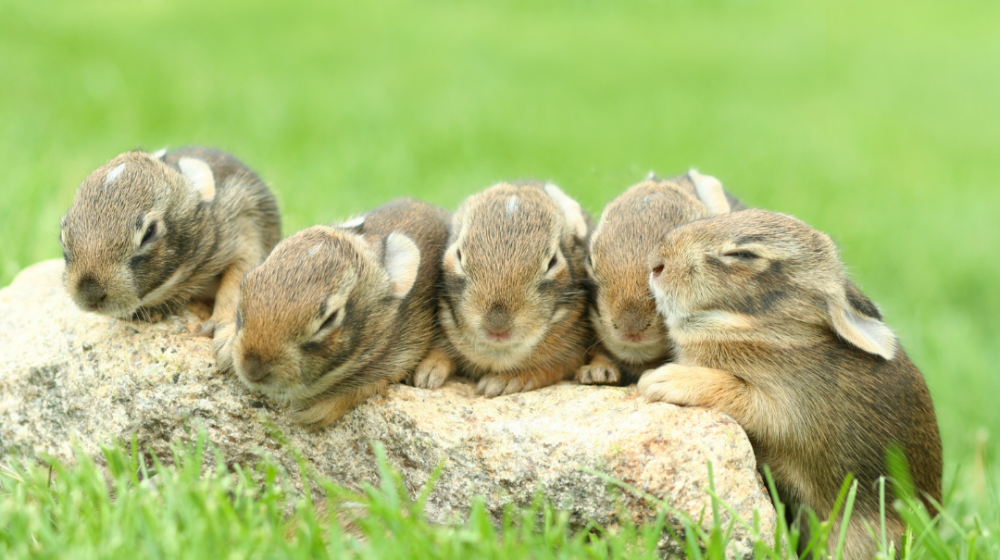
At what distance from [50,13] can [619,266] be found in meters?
16.7

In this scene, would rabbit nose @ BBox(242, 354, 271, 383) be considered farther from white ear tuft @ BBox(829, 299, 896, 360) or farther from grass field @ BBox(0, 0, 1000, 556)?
grass field @ BBox(0, 0, 1000, 556)

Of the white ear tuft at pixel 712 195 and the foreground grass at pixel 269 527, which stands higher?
the white ear tuft at pixel 712 195

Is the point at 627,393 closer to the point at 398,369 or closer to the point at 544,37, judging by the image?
the point at 398,369

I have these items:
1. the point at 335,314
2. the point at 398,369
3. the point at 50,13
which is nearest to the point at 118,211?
the point at 335,314

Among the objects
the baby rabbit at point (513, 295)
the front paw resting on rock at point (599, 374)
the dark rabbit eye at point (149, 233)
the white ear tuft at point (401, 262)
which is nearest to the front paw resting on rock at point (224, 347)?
the dark rabbit eye at point (149, 233)

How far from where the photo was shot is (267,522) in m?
4.13

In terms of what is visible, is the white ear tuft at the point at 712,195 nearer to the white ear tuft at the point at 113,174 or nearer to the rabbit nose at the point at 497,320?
the rabbit nose at the point at 497,320

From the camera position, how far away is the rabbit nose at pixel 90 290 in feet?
16.3

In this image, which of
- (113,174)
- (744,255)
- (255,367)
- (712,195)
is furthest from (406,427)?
(712,195)

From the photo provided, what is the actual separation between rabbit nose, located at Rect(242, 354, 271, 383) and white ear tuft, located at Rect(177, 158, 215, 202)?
162 centimetres

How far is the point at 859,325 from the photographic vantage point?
16.4 ft

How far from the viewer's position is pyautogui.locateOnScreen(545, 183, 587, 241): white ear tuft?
5.71 metres

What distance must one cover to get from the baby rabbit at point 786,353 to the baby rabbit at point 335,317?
137 cm

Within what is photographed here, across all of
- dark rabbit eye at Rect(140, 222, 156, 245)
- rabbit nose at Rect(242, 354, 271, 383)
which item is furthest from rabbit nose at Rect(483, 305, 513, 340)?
dark rabbit eye at Rect(140, 222, 156, 245)
